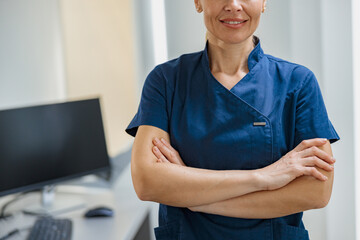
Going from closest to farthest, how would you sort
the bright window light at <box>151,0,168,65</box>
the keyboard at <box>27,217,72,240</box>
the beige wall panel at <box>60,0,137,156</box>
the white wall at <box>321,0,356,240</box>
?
the keyboard at <box>27,217,72,240</box>
the white wall at <box>321,0,356,240</box>
the bright window light at <box>151,0,168,65</box>
the beige wall panel at <box>60,0,137,156</box>

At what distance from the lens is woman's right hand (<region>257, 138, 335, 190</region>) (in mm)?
1136

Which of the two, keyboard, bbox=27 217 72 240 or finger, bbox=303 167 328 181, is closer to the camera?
finger, bbox=303 167 328 181

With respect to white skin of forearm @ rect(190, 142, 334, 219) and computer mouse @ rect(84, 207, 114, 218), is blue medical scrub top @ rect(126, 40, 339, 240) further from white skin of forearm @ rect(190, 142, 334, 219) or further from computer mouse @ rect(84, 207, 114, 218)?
computer mouse @ rect(84, 207, 114, 218)

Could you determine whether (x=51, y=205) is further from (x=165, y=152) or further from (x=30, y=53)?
(x=165, y=152)

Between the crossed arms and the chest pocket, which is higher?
the chest pocket

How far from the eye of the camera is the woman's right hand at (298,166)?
1136 millimetres

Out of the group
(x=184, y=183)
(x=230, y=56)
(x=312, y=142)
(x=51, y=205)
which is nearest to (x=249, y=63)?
(x=230, y=56)

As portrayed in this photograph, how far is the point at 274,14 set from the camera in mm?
2084

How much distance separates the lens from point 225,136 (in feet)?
3.85

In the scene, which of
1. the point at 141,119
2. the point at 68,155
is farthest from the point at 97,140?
the point at 141,119

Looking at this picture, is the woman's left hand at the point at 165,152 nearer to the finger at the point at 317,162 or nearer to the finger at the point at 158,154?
the finger at the point at 158,154

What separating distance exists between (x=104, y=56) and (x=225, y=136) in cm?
160

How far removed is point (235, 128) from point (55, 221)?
39.3 inches

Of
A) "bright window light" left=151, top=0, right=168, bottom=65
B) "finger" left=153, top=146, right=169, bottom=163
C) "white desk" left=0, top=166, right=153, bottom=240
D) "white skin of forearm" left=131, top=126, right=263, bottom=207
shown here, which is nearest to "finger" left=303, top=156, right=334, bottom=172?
"white skin of forearm" left=131, top=126, right=263, bottom=207
